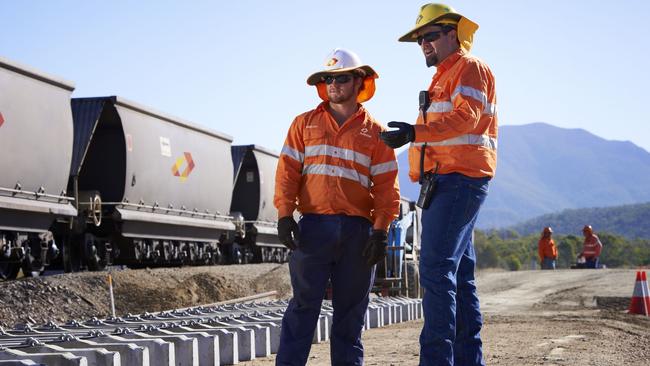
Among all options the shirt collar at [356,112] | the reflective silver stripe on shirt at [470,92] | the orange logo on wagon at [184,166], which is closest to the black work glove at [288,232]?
the shirt collar at [356,112]

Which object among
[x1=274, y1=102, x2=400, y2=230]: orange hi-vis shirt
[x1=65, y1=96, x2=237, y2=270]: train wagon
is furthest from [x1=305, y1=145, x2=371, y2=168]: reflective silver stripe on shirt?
[x1=65, y1=96, x2=237, y2=270]: train wagon

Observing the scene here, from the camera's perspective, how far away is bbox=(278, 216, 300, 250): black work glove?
19.0ft

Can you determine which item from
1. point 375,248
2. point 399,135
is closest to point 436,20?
point 399,135

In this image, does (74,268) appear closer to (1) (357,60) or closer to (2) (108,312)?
(2) (108,312)

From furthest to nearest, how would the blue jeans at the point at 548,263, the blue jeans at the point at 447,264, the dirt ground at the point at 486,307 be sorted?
the blue jeans at the point at 548,263, the dirt ground at the point at 486,307, the blue jeans at the point at 447,264

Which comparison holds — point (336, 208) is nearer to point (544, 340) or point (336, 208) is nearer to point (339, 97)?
point (339, 97)

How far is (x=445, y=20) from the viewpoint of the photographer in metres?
5.86

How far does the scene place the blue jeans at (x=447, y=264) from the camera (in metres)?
5.41

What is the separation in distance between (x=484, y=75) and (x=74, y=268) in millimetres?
15668

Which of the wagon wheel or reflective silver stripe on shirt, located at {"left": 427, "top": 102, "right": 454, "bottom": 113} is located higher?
the wagon wheel

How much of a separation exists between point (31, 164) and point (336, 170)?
462 inches

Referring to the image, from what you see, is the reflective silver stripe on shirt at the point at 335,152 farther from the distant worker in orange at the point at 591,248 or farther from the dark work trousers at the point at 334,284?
the distant worker in orange at the point at 591,248

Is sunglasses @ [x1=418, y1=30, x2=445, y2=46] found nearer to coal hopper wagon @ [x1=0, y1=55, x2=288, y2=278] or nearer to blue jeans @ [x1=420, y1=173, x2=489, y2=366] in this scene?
blue jeans @ [x1=420, y1=173, x2=489, y2=366]

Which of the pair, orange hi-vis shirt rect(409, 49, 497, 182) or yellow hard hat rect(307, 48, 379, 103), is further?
yellow hard hat rect(307, 48, 379, 103)
